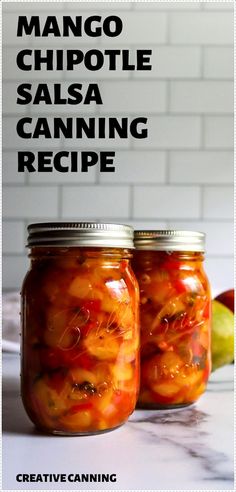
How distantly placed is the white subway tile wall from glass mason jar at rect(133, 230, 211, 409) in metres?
0.69

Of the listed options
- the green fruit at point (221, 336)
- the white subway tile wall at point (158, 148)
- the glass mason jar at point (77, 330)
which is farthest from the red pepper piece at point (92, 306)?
the white subway tile wall at point (158, 148)

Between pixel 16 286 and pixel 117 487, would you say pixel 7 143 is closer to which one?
pixel 16 286

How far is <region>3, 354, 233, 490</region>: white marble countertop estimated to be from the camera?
55cm

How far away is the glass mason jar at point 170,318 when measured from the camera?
0.71 meters

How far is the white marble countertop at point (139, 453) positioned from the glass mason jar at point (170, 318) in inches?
1.3

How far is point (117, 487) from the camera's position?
1.78 feet

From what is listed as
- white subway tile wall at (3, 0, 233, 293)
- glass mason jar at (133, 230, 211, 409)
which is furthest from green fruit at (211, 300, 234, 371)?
white subway tile wall at (3, 0, 233, 293)

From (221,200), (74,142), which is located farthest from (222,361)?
(74,142)

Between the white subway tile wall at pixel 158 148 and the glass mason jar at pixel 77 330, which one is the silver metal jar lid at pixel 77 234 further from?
the white subway tile wall at pixel 158 148

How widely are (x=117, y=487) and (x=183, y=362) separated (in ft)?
0.68

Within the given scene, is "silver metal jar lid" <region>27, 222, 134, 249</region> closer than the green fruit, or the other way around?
"silver metal jar lid" <region>27, 222, 134, 249</region>

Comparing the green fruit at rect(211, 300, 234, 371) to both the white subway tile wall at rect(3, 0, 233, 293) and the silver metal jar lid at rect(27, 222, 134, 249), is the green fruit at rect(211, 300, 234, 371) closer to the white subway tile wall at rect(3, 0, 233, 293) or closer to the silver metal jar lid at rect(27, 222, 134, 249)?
the silver metal jar lid at rect(27, 222, 134, 249)

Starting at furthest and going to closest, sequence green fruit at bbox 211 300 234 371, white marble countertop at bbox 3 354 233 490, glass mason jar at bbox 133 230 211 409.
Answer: green fruit at bbox 211 300 234 371 < glass mason jar at bbox 133 230 211 409 < white marble countertop at bbox 3 354 233 490

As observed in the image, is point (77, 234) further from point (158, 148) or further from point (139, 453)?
point (158, 148)
